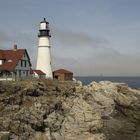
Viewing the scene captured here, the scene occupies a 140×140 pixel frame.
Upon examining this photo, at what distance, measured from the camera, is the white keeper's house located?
2159 inches

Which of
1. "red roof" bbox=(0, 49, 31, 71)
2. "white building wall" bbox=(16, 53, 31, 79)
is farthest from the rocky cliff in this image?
"red roof" bbox=(0, 49, 31, 71)

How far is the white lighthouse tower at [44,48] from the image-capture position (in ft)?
202

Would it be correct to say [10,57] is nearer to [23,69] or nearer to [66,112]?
[23,69]

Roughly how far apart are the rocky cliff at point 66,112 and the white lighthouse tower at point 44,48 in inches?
495

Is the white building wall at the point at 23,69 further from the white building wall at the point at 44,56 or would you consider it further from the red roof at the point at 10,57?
the white building wall at the point at 44,56

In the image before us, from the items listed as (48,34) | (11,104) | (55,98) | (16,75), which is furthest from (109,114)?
(48,34)

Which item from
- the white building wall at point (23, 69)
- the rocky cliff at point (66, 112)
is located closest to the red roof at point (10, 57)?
the white building wall at point (23, 69)

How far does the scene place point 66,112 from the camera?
145 ft

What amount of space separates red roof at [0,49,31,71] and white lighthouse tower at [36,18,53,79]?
3.56 meters

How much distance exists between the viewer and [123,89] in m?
50.5

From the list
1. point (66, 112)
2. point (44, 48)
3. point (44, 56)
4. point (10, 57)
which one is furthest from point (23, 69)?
point (66, 112)

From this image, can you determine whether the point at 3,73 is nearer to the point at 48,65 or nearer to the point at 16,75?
the point at 16,75

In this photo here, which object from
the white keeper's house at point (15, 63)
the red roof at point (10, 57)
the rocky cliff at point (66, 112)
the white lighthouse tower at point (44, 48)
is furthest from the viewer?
the white lighthouse tower at point (44, 48)

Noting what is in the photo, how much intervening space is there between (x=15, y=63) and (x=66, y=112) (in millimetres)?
15556
